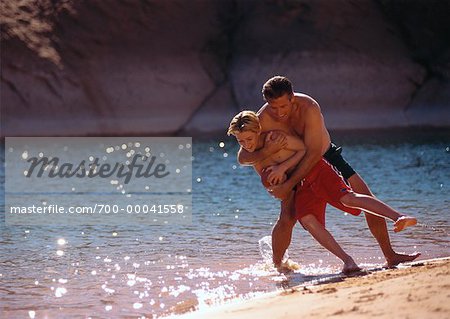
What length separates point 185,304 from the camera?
5.72 meters

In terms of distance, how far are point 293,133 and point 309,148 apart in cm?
18

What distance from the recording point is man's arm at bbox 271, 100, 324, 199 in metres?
6.25

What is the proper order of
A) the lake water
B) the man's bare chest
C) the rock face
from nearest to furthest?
the lake water
the man's bare chest
the rock face

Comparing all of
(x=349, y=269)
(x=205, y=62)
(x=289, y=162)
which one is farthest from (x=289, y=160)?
(x=205, y=62)

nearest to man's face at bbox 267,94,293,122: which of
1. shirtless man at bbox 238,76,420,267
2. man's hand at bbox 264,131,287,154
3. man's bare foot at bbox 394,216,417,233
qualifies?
shirtless man at bbox 238,76,420,267

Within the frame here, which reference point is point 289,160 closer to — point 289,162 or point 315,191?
point 289,162

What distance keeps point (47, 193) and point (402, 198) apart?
404 centimetres

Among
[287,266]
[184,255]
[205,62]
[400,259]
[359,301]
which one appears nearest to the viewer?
[359,301]

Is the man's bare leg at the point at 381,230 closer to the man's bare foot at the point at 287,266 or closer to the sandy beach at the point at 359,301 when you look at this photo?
the man's bare foot at the point at 287,266

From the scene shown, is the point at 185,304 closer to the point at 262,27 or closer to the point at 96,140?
the point at 96,140

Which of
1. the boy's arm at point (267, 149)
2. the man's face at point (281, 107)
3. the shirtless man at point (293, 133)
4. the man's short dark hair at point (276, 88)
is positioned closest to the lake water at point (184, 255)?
the shirtless man at point (293, 133)

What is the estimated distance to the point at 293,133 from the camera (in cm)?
640

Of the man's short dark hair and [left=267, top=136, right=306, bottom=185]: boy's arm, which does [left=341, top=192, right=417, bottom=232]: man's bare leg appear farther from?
the man's short dark hair

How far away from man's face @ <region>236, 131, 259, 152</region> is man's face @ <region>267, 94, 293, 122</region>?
0.20 metres
